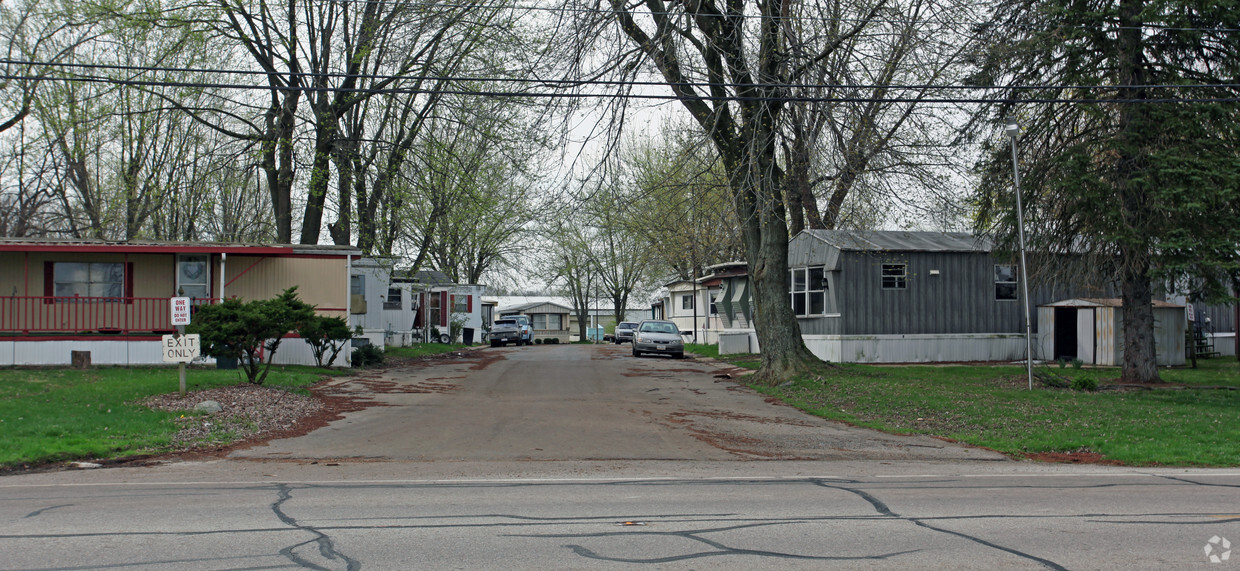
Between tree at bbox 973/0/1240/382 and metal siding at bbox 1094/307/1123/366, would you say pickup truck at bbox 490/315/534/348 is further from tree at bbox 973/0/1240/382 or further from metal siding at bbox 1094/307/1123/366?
tree at bbox 973/0/1240/382

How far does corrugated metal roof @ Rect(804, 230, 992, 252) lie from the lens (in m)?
26.4

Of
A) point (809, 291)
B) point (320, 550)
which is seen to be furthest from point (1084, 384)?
point (320, 550)

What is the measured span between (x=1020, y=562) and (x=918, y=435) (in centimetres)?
784

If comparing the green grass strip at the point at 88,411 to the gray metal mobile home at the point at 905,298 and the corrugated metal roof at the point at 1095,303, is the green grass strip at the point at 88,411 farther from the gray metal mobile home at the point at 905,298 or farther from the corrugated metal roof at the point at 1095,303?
the corrugated metal roof at the point at 1095,303

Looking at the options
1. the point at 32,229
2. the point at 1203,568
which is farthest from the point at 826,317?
the point at 32,229

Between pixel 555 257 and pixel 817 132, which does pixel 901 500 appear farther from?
pixel 555 257

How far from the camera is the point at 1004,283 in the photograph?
28266 millimetres

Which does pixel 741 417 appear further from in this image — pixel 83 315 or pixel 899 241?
pixel 83 315

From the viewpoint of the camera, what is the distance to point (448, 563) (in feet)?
20.1

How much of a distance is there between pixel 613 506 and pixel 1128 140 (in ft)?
49.8

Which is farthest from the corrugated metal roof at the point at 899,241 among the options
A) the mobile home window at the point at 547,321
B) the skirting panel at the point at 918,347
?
the mobile home window at the point at 547,321

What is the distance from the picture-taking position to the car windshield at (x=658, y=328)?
35.6 m

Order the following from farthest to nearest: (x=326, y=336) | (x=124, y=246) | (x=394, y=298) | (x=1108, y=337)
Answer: (x=394, y=298), (x=1108, y=337), (x=326, y=336), (x=124, y=246)

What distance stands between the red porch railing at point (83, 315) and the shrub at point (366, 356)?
4605 millimetres
